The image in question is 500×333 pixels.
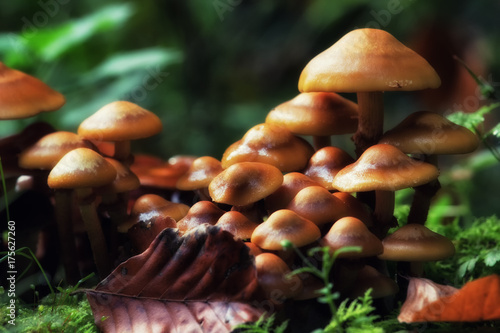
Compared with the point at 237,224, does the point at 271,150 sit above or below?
above

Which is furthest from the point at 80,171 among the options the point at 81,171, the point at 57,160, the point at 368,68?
the point at 368,68

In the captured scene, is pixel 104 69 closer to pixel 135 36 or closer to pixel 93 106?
pixel 93 106

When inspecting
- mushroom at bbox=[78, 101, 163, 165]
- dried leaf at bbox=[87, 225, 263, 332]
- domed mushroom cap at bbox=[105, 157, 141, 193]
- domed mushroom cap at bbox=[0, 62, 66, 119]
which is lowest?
dried leaf at bbox=[87, 225, 263, 332]

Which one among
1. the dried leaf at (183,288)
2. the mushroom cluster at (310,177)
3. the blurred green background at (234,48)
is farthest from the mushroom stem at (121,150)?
the blurred green background at (234,48)

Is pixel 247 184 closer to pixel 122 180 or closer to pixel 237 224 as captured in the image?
pixel 237 224

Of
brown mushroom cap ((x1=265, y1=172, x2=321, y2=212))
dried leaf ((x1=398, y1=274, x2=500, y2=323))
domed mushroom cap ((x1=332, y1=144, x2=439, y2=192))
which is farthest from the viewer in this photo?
brown mushroom cap ((x1=265, y1=172, x2=321, y2=212))

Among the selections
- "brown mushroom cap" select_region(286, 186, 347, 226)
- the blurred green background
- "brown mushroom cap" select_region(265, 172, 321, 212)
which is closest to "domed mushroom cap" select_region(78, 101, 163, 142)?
"brown mushroom cap" select_region(265, 172, 321, 212)

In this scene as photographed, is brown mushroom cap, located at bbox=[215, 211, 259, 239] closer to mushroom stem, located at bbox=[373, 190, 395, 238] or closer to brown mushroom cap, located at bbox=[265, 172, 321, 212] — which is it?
brown mushroom cap, located at bbox=[265, 172, 321, 212]

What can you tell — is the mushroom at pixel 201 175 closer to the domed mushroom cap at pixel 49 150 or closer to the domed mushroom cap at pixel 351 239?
the domed mushroom cap at pixel 49 150
